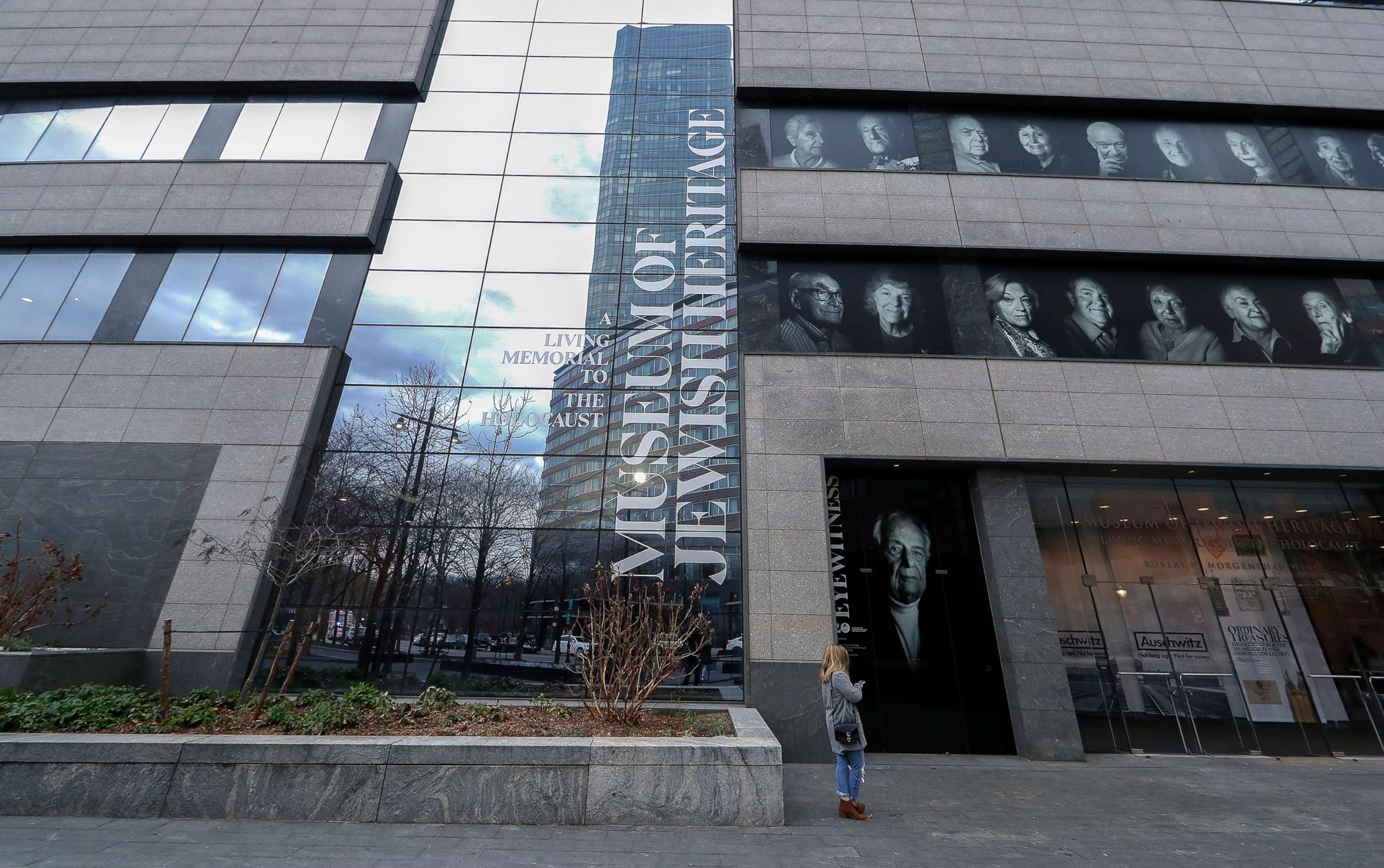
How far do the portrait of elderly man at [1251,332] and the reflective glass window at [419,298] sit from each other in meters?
18.1

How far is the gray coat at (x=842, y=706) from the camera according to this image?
21.5 ft

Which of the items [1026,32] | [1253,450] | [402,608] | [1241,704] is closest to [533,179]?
[402,608]

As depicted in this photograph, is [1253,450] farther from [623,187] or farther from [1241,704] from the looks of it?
[623,187]

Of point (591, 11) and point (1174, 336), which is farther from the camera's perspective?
point (591, 11)

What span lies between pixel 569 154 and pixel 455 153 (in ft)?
10.4

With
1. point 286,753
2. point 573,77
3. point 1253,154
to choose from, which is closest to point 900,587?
point 286,753

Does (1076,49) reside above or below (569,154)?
above

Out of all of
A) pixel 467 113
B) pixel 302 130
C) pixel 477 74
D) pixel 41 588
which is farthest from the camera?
pixel 477 74

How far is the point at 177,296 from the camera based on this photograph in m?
13.7

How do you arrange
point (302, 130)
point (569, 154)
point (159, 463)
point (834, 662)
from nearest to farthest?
1. point (834, 662)
2. point (159, 463)
3. point (569, 154)
4. point (302, 130)

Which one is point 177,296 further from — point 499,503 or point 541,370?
point 499,503

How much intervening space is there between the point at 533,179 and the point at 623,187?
2.50 metres

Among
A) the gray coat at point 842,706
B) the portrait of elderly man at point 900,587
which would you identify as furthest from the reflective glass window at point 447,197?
the gray coat at point 842,706

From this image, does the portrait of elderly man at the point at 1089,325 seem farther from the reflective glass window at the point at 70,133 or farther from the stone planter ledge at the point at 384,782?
the reflective glass window at the point at 70,133
